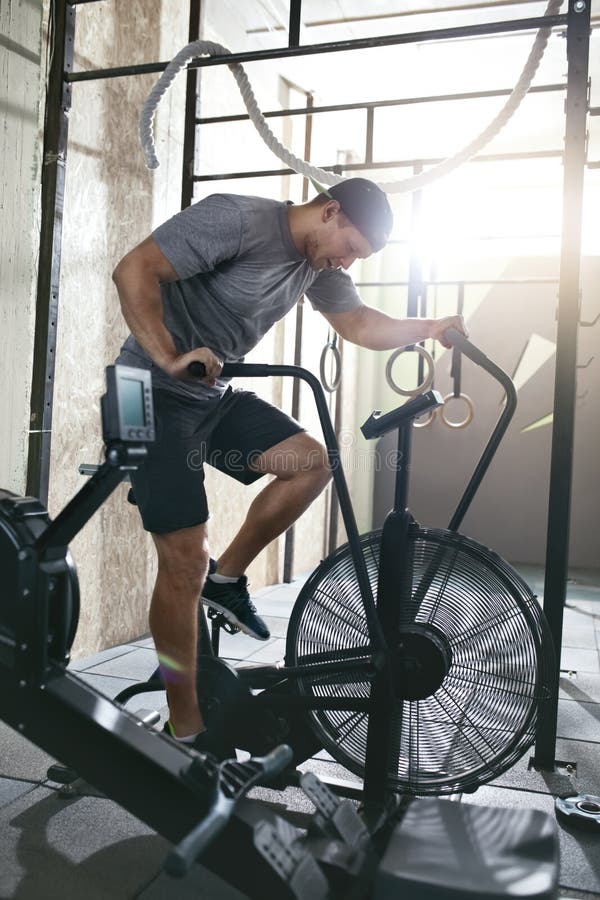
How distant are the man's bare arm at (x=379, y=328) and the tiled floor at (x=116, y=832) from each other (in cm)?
127

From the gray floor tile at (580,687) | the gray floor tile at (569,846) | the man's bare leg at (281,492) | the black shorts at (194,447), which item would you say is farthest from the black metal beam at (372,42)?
the gray floor tile at (580,687)

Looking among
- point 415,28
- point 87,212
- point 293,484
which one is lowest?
point 293,484

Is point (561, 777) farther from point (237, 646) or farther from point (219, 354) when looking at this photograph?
point (237, 646)

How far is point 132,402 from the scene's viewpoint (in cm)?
137

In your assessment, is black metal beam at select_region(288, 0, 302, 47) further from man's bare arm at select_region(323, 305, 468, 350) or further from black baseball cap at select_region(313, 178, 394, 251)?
man's bare arm at select_region(323, 305, 468, 350)

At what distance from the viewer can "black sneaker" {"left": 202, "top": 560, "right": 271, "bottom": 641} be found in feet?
6.96

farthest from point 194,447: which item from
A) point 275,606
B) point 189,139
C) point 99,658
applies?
point 275,606

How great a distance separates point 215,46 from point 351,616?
6.49ft

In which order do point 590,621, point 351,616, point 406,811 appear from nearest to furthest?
point 406,811
point 351,616
point 590,621

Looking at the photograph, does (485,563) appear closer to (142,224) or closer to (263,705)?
(263,705)

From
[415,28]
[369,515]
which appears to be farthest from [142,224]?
[369,515]

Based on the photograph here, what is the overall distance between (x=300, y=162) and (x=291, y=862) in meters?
2.35

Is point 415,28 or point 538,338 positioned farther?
point 538,338

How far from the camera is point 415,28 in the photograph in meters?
4.65
